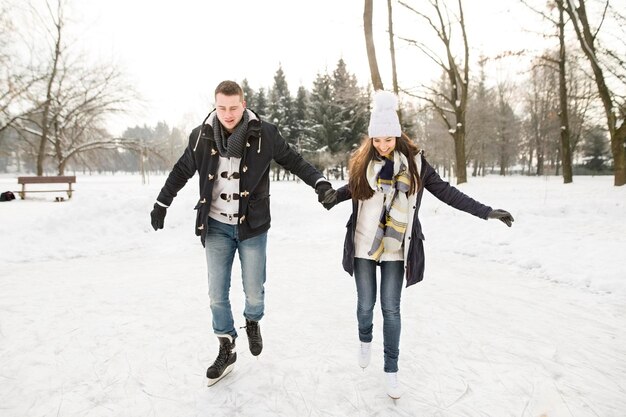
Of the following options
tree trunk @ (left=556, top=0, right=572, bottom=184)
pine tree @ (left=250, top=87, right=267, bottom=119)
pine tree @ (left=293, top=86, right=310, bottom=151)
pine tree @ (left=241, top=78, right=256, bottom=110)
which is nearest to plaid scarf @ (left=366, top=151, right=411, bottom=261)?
tree trunk @ (left=556, top=0, right=572, bottom=184)

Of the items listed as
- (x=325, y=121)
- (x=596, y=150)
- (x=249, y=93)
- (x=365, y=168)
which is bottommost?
(x=365, y=168)

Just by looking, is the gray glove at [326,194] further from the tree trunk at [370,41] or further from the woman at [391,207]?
the tree trunk at [370,41]

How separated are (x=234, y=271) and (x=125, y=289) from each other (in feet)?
5.26

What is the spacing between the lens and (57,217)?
28.1 ft

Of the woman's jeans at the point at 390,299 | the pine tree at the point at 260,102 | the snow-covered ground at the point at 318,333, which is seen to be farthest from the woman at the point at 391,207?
the pine tree at the point at 260,102

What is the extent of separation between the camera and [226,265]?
9.42 ft

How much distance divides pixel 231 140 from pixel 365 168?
99cm

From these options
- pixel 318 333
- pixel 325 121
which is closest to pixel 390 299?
pixel 318 333

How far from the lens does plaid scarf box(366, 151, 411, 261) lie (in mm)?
2527

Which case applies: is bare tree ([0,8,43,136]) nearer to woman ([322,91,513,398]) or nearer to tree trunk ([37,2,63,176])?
tree trunk ([37,2,63,176])

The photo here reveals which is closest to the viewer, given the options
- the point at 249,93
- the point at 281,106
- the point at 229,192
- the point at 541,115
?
the point at 229,192

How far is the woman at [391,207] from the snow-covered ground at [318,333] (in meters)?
0.68

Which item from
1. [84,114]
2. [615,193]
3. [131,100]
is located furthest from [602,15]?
[84,114]

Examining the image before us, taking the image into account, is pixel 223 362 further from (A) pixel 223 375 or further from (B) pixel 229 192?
(B) pixel 229 192
